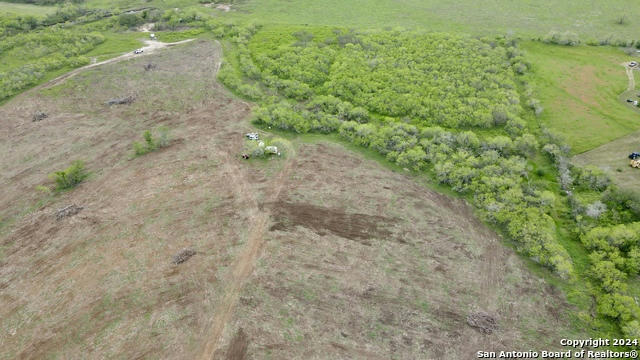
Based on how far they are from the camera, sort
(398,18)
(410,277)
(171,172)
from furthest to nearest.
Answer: (398,18) → (171,172) → (410,277)

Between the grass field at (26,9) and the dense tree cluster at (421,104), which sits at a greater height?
the grass field at (26,9)

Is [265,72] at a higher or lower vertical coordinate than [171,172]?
higher

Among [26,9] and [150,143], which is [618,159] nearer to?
[150,143]

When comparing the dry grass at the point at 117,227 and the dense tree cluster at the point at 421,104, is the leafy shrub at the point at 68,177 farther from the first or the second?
the dense tree cluster at the point at 421,104

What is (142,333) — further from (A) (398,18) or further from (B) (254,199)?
(A) (398,18)

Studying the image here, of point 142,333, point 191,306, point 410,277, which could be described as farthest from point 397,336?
point 142,333

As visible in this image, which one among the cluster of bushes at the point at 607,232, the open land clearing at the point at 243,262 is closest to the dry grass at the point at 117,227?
the open land clearing at the point at 243,262
